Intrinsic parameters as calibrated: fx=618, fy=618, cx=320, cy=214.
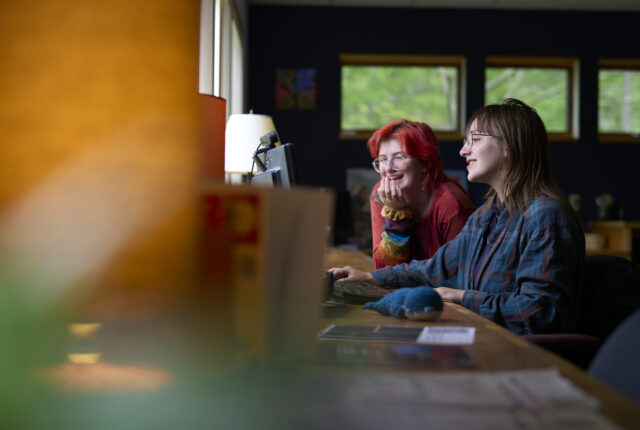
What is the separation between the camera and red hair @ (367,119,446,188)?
239 centimetres

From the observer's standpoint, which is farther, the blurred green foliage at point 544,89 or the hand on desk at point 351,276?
the blurred green foliage at point 544,89

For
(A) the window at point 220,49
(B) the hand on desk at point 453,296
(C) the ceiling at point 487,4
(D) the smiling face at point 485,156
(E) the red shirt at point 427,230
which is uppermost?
(C) the ceiling at point 487,4

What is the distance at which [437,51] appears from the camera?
5945 millimetres

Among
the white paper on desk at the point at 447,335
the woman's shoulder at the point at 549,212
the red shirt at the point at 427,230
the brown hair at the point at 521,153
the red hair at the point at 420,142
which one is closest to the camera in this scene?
the white paper on desk at the point at 447,335

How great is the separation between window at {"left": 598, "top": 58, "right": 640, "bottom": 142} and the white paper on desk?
5792 millimetres

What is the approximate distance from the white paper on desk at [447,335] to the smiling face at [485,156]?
865 mm

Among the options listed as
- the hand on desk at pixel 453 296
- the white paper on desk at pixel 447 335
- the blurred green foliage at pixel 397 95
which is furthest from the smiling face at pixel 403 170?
the blurred green foliage at pixel 397 95

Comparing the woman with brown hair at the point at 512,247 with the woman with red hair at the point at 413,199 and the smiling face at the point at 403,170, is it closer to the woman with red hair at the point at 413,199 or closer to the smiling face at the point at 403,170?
the woman with red hair at the point at 413,199

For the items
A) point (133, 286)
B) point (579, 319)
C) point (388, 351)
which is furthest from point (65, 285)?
point (579, 319)

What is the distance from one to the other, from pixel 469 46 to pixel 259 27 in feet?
6.61

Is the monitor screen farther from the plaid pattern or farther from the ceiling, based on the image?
the ceiling

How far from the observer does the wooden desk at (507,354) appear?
1.84 ft

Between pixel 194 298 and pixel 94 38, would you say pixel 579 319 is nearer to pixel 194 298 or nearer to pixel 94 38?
pixel 194 298

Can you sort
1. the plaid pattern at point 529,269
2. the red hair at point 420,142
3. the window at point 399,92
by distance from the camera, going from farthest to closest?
the window at point 399,92
the red hair at point 420,142
the plaid pattern at point 529,269
